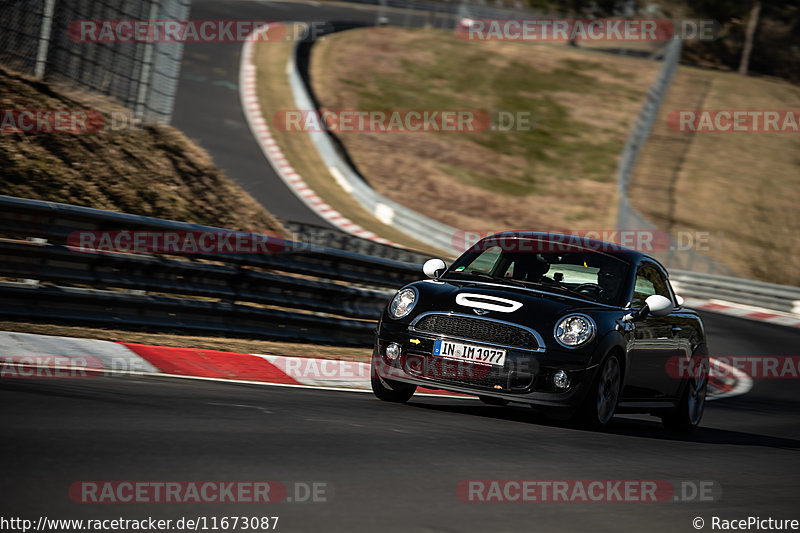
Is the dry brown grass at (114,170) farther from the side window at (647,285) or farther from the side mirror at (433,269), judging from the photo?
the side window at (647,285)

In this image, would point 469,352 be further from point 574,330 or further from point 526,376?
point 574,330

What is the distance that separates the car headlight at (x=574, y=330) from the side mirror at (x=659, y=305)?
89cm

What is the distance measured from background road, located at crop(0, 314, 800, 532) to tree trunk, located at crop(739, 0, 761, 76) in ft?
162

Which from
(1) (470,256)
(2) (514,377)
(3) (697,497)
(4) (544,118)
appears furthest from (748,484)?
(4) (544,118)

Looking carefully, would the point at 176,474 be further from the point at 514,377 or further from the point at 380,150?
the point at 380,150

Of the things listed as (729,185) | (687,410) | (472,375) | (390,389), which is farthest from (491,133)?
(472,375)

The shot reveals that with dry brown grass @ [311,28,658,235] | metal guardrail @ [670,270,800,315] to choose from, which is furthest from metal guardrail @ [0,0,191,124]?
metal guardrail @ [670,270,800,315]

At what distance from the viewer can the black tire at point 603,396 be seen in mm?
7305

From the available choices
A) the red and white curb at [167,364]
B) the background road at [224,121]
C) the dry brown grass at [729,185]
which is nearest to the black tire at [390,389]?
the red and white curb at [167,364]

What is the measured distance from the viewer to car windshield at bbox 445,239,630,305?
8.08 metres

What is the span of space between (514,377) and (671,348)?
2.11m

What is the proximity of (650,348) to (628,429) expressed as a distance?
738 millimetres

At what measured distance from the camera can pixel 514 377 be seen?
7133 millimetres

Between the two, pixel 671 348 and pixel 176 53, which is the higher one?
pixel 176 53
